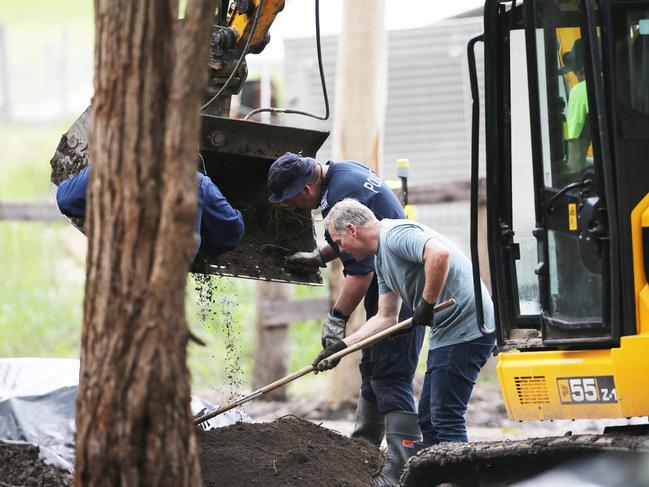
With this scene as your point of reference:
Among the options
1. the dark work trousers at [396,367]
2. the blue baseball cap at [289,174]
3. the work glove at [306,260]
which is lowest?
the dark work trousers at [396,367]

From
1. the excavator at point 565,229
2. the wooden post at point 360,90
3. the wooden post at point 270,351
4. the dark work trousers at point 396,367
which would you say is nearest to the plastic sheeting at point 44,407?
the dark work trousers at point 396,367

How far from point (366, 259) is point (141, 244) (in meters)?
2.77

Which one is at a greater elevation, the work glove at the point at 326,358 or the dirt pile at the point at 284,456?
the work glove at the point at 326,358

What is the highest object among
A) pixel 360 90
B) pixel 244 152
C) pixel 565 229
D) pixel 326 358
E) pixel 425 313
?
pixel 360 90

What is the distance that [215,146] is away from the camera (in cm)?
579

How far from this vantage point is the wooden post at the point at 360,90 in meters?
8.55

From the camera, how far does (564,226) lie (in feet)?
13.3

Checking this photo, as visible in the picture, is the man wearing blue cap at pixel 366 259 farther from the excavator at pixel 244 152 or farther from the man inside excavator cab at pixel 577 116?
the man inside excavator cab at pixel 577 116

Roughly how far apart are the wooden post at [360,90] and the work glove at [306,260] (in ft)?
7.33

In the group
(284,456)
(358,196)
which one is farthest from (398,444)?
(358,196)

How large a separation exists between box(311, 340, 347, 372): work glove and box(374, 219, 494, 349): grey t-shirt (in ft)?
1.74

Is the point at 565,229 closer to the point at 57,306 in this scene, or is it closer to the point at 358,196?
the point at 358,196

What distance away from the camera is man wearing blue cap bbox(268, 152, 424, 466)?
5.71 metres

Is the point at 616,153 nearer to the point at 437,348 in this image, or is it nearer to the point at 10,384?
the point at 437,348
